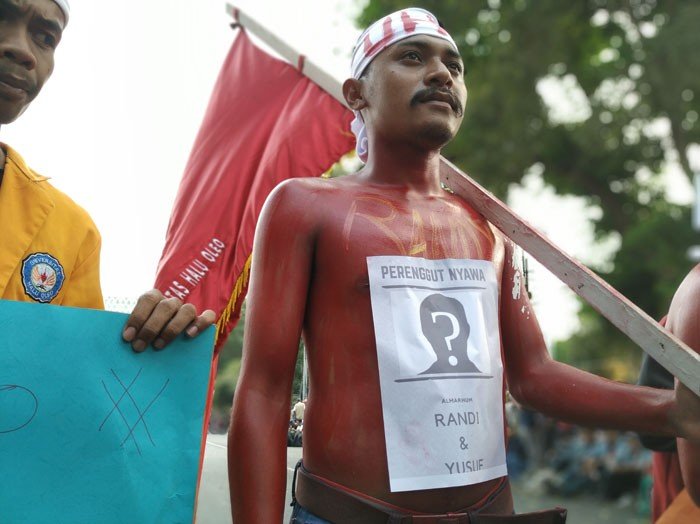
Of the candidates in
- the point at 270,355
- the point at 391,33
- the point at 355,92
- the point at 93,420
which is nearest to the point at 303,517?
the point at 270,355

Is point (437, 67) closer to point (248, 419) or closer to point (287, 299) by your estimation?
point (287, 299)

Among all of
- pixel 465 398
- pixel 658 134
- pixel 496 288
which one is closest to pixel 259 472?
pixel 465 398

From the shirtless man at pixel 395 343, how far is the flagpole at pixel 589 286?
62mm

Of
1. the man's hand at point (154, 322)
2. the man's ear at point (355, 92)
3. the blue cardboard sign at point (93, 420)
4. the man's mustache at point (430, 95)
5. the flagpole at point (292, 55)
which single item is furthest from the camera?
the flagpole at point (292, 55)

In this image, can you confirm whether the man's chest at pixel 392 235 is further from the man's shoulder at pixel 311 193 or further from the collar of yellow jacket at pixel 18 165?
the collar of yellow jacket at pixel 18 165

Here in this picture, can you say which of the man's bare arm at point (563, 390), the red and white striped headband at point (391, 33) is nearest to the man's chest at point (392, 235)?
the man's bare arm at point (563, 390)

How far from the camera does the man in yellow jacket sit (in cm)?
212

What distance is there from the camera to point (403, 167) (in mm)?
2334

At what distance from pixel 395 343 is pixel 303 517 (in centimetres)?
45

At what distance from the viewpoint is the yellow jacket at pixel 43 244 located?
2131mm

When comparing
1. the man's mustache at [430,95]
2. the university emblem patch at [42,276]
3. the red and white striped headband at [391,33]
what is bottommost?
the university emblem patch at [42,276]

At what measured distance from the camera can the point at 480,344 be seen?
6.86 ft

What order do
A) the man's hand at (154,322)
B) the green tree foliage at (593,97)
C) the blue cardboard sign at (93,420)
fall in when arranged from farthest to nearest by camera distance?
the green tree foliage at (593,97) → the man's hand at (154,322) → the blue cardboard sign at (93,420)

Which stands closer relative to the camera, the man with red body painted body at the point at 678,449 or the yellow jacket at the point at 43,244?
the yellow jacket at the point at 43,244
